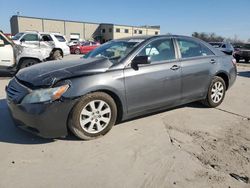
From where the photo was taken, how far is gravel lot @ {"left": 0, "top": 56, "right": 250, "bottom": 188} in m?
3.03

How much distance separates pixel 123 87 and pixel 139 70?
1.41 feet

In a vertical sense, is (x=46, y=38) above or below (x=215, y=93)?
above

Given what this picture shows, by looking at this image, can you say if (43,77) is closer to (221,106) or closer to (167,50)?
(167,50)

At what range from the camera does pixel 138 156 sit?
3588 millimetres

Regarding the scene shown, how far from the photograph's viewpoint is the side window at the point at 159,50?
4707 millimetres

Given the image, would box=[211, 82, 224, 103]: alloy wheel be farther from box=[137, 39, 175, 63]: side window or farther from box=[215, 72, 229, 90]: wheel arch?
box=[137, 39, 175, 63]: side window

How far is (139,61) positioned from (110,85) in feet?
2.10

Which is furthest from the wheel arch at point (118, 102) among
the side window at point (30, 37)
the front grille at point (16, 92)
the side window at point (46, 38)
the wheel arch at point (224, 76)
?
the side window at point (30, 37)

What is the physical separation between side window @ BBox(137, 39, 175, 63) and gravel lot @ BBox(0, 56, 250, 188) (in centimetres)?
113

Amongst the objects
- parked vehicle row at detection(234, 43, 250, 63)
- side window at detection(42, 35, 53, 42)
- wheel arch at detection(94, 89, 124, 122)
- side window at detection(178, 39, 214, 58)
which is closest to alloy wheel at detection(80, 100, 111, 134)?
wheel arch at detection(94, 89, 124, 122)

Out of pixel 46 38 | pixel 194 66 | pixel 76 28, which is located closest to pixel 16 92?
pixel 194 66

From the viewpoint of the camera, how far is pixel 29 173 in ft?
10.3

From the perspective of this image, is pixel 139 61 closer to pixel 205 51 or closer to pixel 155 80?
pixel 155 80

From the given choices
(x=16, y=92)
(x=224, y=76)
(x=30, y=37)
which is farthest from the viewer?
(x=30, y=37)
